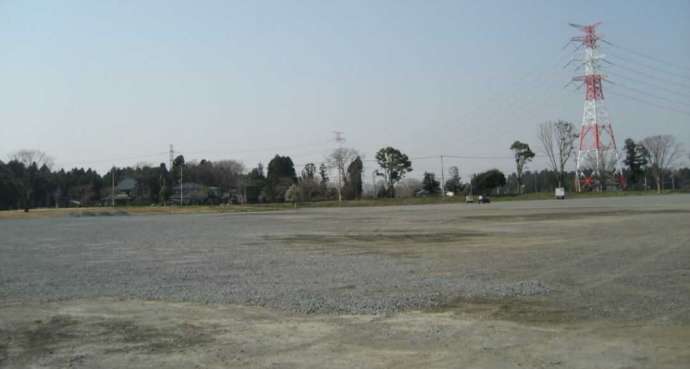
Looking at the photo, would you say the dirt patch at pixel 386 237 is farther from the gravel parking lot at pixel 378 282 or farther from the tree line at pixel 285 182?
the tree line at pixel 285 182

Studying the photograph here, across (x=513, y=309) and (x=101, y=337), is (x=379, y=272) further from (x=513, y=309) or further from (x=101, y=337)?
(x=101, y=337)

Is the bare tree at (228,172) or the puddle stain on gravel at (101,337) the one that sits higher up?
the bare tree at (228,172)

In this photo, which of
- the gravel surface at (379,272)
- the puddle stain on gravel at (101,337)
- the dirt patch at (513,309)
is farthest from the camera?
the gravel surface at (379,272)

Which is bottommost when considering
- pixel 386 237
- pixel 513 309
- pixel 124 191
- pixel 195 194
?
pixel 513 309

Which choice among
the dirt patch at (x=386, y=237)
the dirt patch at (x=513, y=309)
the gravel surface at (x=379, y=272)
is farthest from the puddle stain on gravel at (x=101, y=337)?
the dirt patch at (x=386, y=237)

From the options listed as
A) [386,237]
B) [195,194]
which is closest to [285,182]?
[195,194]

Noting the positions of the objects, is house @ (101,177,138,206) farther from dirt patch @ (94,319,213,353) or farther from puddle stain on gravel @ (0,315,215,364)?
dirt patch @ (94,319,213,353)

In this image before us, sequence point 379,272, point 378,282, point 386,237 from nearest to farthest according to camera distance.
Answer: point 378,282 → point 379,272 → point 386,237

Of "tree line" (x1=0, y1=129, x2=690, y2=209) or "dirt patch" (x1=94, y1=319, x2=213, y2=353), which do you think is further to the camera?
"tree line" (x1=0, y1=129, x2=690, y2=209)

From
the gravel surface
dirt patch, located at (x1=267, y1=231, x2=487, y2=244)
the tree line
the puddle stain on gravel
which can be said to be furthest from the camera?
the tree line

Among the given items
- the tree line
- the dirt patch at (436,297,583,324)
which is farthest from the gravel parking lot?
the tree line

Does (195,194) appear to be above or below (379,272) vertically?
above

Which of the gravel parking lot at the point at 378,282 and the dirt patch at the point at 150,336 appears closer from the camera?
the dirt patch at the point at 150,336

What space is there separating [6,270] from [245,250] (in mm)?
7257
